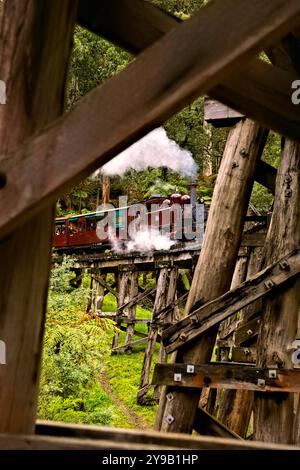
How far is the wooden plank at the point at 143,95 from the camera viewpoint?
133cm

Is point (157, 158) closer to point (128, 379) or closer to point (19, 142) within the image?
point (128, 379)

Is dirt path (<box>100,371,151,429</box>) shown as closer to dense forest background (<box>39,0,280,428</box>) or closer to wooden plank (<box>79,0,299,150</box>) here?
dense forest background (<box>39,0,280,428</box>)

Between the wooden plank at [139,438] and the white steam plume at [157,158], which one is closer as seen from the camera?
the wooden plank at [139,438]

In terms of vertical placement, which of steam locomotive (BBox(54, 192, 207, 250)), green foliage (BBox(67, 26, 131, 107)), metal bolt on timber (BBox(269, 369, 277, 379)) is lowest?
metal bolt on timber (BBox(269, 369, 277, 379))

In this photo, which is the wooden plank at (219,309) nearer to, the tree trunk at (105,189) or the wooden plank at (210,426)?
the wooden plank at (210,426)

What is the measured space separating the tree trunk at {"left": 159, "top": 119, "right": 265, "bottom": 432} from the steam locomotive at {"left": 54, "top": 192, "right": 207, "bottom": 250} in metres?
11.8

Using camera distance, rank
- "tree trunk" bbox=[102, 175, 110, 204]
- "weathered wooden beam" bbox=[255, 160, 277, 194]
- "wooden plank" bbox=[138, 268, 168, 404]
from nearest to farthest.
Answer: "weathered wooden beam" bbox=[255, 160, 277, 194], "wooden plank" bbox=[138, 268, 168, 404], "tree trunk" bbox=[102, 175, 110, 204]

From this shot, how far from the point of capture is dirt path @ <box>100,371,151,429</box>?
446 inches

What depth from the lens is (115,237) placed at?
64.7 ft

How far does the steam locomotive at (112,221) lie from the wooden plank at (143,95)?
46.3 ft

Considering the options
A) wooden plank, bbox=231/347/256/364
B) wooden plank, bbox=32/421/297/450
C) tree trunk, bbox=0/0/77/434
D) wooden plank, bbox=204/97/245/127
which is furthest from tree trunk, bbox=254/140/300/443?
wooden plank, bbox=231/347/256/364

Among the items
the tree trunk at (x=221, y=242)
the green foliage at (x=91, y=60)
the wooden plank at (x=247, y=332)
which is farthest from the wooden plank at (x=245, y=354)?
the green foliage at (x=91, y=60)

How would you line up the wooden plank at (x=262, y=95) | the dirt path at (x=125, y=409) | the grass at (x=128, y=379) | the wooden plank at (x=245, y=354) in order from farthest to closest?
the grass at (x=128, y=379), the dirt path at (x=125, y=409), the wooden plank at (x=245, y=354), the wooden plank at (x=262, y=95)
